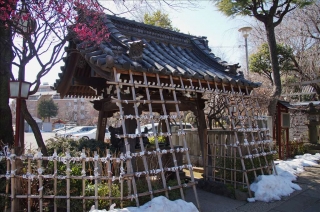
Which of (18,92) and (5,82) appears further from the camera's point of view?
(5,82)

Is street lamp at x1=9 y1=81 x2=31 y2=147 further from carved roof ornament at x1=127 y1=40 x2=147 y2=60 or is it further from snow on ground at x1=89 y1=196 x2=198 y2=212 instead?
snow on ground at x1=89 y1=196 x2=198 y2=212

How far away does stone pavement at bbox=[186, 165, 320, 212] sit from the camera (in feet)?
18.2

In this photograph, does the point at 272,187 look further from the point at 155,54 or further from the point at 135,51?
the point at 135,51

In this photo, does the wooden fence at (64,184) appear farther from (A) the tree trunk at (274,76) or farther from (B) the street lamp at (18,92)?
(A) the tree trunk at (274,76)

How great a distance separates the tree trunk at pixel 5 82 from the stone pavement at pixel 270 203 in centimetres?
465

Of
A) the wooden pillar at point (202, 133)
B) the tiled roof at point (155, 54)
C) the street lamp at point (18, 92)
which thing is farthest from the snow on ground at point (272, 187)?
the street lamp at point (18, 92)

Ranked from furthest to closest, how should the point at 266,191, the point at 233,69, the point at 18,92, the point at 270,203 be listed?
the point at 233,69 < the point at 266,191 < the point at 270,203 < the point at 18,92

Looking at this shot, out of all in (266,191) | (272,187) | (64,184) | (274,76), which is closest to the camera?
(64,184)

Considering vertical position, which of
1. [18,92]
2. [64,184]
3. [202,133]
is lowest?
[64,184]

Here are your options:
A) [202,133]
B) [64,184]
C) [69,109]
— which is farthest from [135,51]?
[69,109]

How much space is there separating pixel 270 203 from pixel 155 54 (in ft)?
15.0

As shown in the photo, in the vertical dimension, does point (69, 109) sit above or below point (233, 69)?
above

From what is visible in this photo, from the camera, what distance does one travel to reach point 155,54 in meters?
6.64

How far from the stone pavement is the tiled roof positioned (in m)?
2.96
